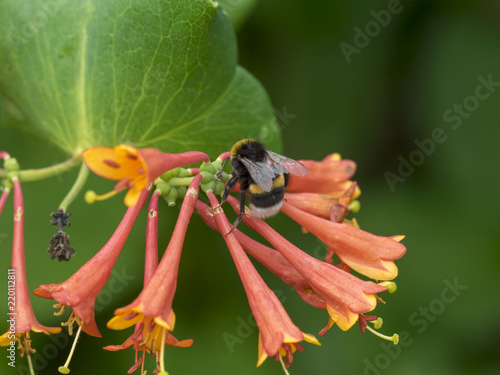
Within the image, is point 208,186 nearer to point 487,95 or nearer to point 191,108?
point 191,108

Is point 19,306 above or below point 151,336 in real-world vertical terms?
below

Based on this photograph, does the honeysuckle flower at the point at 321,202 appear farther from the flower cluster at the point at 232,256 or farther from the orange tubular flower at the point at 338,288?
the orange tubular flower at the point at 338,288

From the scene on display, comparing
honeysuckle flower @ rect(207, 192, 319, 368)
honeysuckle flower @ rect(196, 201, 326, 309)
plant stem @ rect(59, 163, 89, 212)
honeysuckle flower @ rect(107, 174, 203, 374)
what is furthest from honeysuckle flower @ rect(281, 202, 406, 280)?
plant stem @ rect(59, 163, 89, 212)

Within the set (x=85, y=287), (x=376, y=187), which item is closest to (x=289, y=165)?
(x=85, y=287)

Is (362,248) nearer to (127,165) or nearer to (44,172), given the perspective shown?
(127,165)

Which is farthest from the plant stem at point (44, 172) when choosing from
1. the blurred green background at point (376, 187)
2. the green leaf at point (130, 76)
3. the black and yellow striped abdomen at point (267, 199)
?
the black and yellow striped abdomen at point (267, 199)
